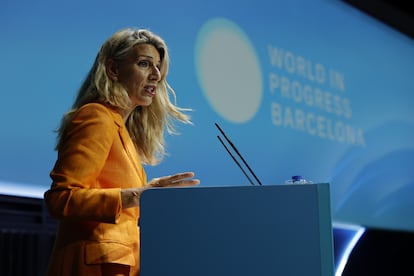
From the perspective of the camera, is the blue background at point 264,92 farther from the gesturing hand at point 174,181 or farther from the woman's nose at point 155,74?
the gesturing hand at point 174,181

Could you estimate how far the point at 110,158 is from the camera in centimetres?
173

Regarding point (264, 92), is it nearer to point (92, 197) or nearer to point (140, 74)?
point (140, 74)

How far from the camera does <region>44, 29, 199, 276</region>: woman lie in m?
1.63

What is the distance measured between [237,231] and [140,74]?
568 millimetres

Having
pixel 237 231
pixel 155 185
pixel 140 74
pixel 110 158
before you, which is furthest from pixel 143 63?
pixel 237 231

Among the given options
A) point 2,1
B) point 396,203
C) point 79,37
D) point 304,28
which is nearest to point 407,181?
point 396,203

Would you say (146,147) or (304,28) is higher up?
(304,28)

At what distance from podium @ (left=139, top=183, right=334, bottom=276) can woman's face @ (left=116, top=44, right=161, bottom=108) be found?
419 millimetres

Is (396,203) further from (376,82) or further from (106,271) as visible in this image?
(106,271)

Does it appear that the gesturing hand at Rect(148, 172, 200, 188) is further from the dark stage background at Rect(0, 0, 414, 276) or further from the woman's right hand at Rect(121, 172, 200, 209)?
the dark stage background at Rect(0, 0, 414, 276)

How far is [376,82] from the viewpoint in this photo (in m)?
4.81

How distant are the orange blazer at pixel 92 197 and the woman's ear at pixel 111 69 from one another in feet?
0.47

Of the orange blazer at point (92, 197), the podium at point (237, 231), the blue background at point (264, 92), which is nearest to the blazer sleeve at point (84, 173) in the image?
the orange blazer at point (92, 197)

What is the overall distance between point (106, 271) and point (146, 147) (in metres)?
0.40
